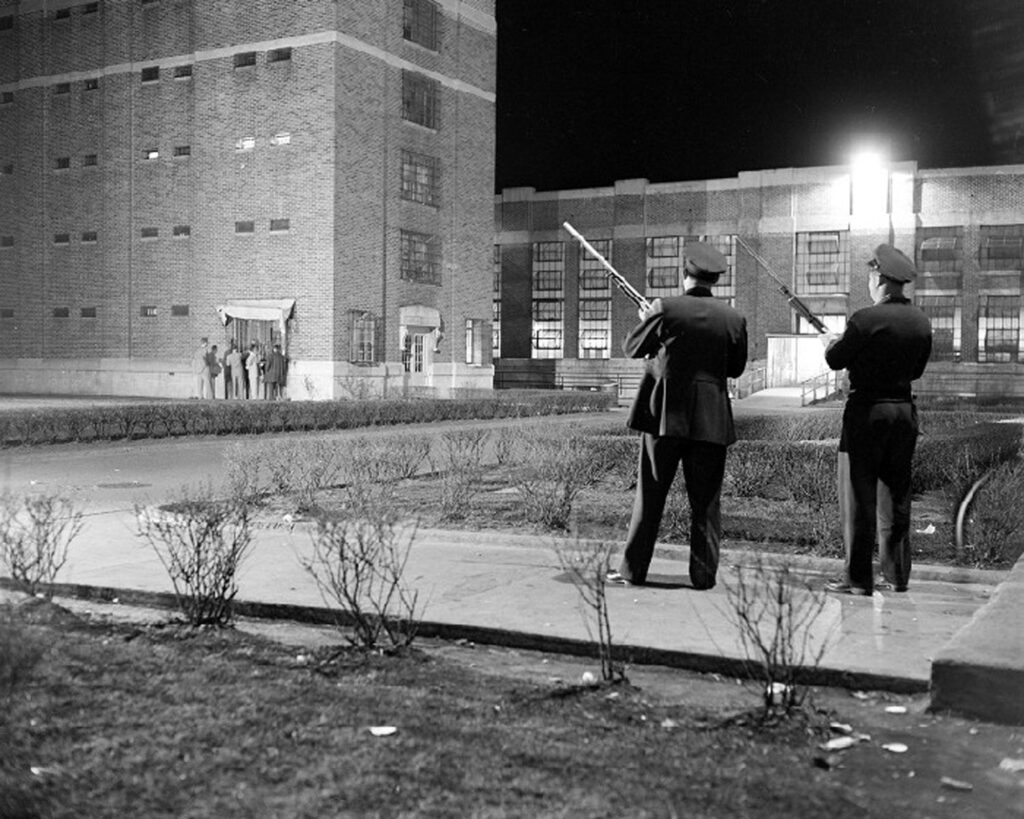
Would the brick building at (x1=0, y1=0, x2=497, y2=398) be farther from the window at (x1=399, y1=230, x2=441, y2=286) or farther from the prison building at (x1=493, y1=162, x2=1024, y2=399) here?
the prison building at (x1=493, y1=162, x2=1024, y2=399)

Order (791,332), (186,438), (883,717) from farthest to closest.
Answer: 1. (791,332)
2. (186,438)
3. (883,717)

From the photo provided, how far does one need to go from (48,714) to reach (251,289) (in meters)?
33.6

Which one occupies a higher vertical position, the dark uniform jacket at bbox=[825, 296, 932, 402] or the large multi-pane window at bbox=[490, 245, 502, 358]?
the large multi-pane window at bbox=[490, 245, 502, 358]

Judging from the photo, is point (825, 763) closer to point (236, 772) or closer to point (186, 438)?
point (236, 772)

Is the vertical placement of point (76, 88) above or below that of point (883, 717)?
above

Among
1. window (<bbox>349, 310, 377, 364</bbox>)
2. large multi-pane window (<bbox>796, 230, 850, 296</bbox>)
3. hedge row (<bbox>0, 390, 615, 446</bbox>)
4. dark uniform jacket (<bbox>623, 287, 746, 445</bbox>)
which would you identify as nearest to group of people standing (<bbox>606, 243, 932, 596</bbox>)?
dark uniform jacket (<bbox>623, 287, 746, 445</bbox>)

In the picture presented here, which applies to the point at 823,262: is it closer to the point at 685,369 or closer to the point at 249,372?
the point at 249,372

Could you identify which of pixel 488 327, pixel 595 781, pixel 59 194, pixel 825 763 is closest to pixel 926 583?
pixel 825 763

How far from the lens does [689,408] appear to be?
7.02m

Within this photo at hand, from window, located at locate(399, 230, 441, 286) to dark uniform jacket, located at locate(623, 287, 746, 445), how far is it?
3264cm

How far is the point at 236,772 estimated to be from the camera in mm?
3881

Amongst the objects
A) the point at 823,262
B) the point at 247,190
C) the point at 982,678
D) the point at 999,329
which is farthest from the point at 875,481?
the point at 823,262

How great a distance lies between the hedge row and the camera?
65.8 ft

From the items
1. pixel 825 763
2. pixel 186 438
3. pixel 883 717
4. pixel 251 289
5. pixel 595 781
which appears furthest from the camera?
pixel 251 289
